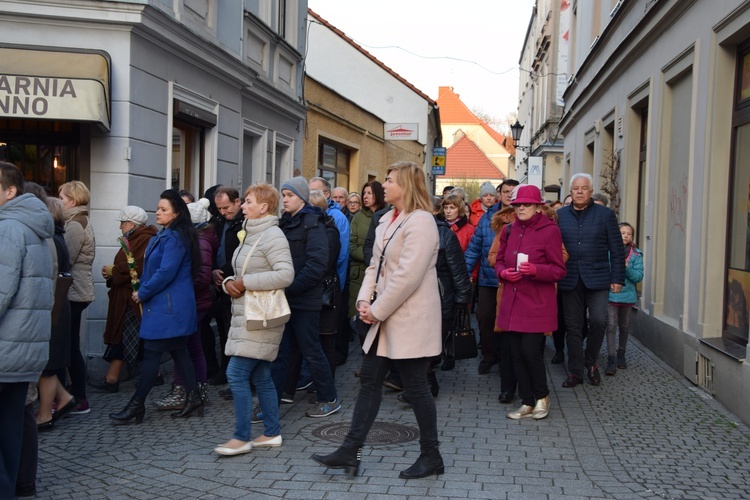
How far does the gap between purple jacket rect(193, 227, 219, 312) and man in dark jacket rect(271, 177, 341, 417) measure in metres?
0.89

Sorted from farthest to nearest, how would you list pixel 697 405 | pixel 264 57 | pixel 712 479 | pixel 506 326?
pixel 264 57
pixel 697 405
pixel 506 326
pixel 712 479

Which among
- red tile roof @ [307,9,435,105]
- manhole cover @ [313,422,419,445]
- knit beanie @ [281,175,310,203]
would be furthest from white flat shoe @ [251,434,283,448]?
red tile roof @ [307,9,435,105]

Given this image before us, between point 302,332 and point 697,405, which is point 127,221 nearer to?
point 302,332

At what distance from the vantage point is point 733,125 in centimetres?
771

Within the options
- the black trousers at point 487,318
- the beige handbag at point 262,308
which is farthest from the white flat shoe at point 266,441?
the black trousers at point 487,318

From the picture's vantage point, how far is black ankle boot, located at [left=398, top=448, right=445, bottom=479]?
4984 millimetres

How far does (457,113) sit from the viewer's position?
89875mm

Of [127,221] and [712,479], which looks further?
[127,221]

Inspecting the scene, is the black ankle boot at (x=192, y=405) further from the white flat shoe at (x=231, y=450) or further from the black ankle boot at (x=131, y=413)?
the white flat shoe at (x=231, y=450)

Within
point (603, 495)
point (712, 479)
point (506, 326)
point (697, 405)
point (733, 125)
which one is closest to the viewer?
point (603, 495)

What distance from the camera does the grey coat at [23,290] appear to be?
410 cm

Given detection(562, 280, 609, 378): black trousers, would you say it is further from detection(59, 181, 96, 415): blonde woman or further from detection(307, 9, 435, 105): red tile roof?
detection(307, 9, 435, 105): red tile roof

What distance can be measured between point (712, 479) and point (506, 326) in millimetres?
1979

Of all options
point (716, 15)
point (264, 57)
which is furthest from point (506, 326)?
point (264, 57)
